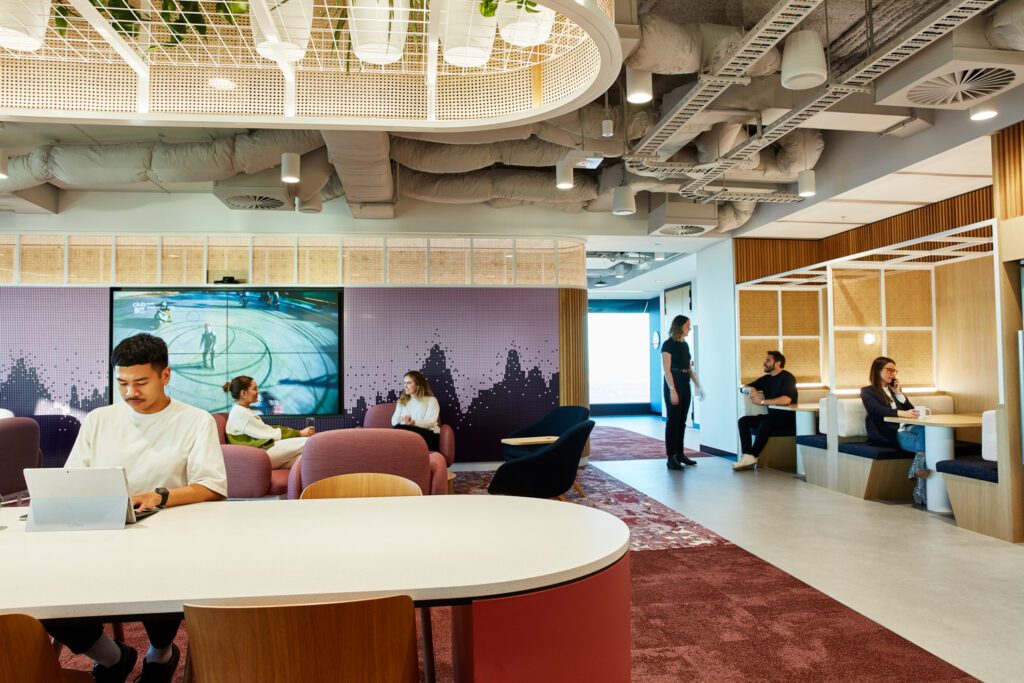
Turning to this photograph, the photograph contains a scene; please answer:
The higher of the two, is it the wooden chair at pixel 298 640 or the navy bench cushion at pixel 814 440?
the wooden chair at pixel 298 640

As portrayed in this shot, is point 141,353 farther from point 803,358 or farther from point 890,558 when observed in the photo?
point 803,358

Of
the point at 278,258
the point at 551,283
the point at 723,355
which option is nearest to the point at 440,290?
the point at 551,283

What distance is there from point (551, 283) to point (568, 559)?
700 centimetres

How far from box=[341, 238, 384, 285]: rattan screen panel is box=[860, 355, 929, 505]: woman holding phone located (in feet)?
18.1

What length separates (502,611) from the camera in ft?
4.99

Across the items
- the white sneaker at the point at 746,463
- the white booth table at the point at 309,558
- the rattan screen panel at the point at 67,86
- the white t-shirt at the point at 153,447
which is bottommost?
the white sneaker at the point at 746,463

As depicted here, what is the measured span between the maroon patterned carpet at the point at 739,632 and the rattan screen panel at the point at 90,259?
19.6ft

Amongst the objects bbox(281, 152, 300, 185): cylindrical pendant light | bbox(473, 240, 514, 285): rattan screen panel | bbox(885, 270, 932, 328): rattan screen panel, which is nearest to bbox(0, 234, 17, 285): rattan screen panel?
bbox(281, 152, 300, 185): cylindrical pendant light

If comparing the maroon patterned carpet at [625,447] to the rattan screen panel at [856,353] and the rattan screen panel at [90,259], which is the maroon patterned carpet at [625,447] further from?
the rattan screen panel at [90,259]

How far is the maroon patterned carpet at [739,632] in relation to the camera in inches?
108

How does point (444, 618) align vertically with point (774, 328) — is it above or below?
below

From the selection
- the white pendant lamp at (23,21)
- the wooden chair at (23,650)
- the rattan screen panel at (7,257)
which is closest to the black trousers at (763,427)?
the wooden chair at (23,650)

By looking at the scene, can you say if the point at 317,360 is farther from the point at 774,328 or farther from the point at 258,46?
the point at 258,46

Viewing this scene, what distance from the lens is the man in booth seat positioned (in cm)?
773
